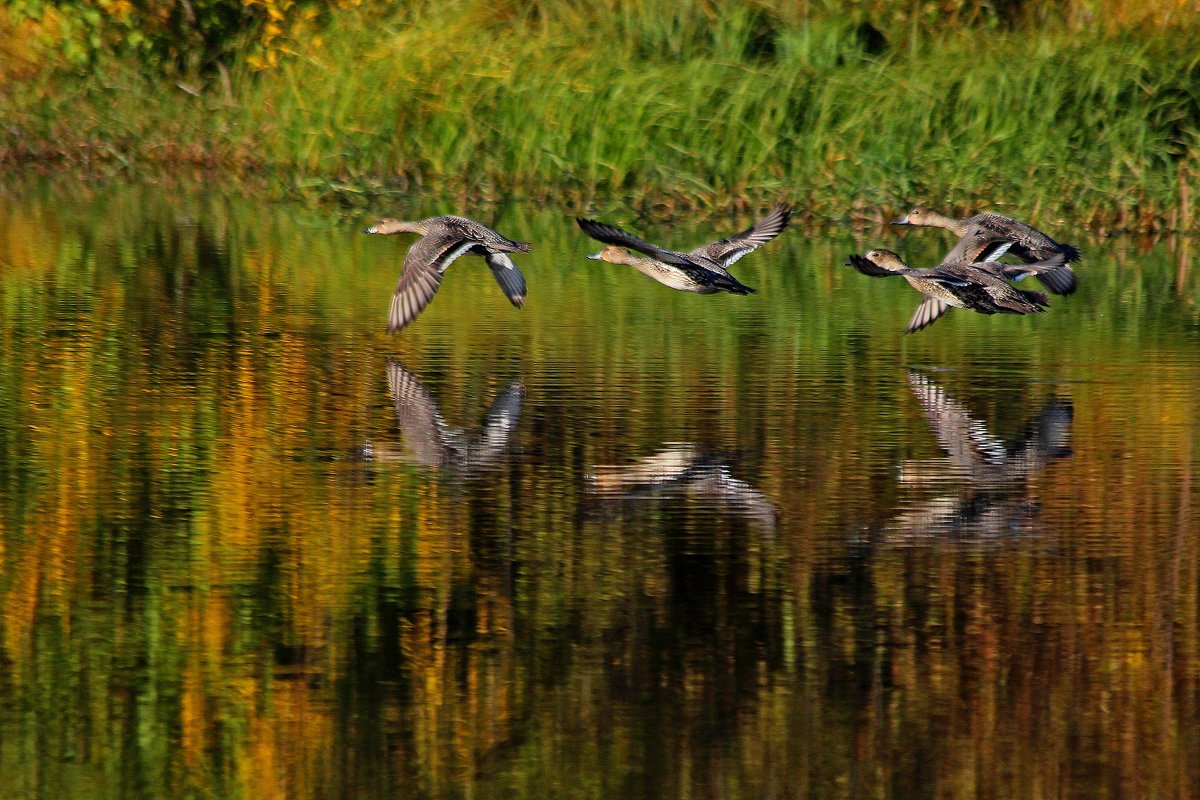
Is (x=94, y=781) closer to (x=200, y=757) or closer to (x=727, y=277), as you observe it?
(x=200, y=757)

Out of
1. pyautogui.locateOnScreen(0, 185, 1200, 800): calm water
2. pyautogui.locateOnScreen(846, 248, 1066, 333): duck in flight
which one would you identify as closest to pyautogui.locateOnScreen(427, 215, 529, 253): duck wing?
pyautogui.locateOnScreen(0, 185, 1200, 800): calm water

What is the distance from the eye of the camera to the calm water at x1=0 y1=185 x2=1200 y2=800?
494cm

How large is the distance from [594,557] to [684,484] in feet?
3.87

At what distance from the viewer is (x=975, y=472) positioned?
8.04 m

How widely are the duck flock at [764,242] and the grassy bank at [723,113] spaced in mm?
5730

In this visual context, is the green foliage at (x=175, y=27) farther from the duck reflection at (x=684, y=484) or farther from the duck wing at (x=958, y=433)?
the duck reflection at (x=684, y=484)

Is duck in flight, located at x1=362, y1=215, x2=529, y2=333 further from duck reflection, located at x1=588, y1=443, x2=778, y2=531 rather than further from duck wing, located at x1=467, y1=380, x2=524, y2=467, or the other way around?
duck reflection, located at x1=588, y1=443, x2=778, y2=531

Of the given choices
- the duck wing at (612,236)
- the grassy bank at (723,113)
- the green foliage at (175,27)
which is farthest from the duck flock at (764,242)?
the green foliage at (175,27)

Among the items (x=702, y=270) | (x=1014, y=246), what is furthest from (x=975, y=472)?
(x=1014, y=246)

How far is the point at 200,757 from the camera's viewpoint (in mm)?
4895

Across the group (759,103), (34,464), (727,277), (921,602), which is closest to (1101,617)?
(921,602)

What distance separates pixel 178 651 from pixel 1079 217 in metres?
12.6

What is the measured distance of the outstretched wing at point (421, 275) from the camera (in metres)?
10.9

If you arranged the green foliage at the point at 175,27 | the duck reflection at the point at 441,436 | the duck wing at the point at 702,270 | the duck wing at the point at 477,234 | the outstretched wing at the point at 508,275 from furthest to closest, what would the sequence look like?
1. the green foliage at the point at 175,27
2. the outstretched wing at the point at 508,275
3. the duck wing at the point at 477,234
4. the duck wing at the point at 702,270
5. the duck reflection at the point at 441,436
